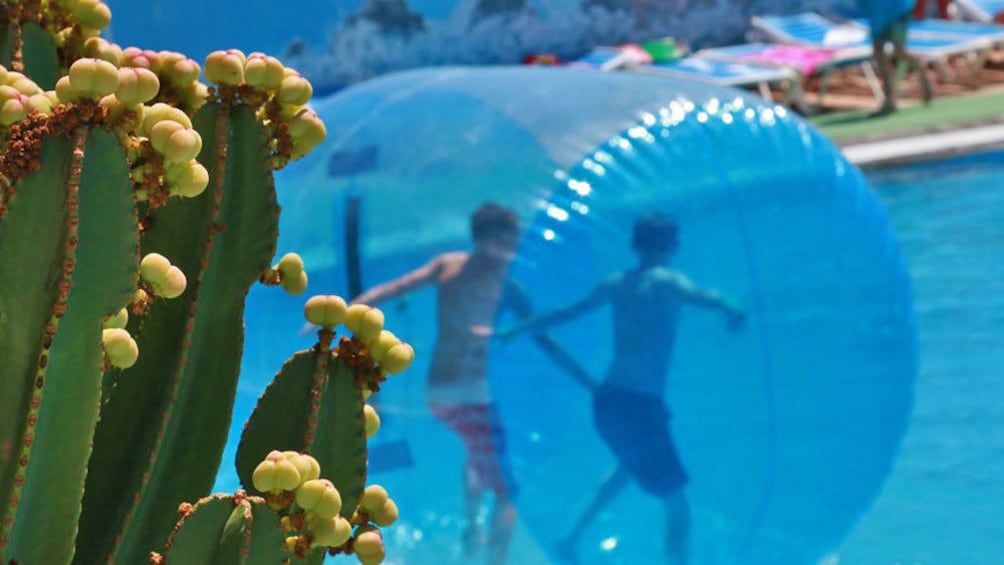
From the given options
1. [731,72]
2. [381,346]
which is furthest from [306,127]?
[731,72]

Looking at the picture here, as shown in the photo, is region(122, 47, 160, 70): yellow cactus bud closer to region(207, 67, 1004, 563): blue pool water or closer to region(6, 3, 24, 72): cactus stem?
region(6, 3, 24, 72): cactus stem

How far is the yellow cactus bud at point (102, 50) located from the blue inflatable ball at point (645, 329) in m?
2.53

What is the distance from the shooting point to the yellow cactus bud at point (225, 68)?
1539mm

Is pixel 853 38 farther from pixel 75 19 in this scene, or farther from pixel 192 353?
pixel 192 353

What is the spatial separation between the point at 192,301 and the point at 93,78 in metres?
0.43

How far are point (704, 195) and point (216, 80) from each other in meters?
2.93

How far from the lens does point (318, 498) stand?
53.3 inches

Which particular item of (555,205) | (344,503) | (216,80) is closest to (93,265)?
(216,80)

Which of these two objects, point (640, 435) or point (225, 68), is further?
point (640, 435)

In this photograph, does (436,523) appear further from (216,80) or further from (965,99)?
(965,99)

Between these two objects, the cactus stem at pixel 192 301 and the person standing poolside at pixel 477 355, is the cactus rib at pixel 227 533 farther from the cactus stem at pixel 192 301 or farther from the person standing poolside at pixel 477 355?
the person standing poolside at pixel 477 355

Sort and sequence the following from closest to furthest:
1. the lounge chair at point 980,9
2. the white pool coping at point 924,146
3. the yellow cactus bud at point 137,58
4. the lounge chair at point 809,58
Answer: the yellow cactus bud at point 137,58 → the white pool coping at point 924,146 → the lounge chair at point 809,58 → the lounge chair at point 980,9

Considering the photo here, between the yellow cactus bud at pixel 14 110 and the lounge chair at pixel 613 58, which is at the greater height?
the lounge chair at pixel 613 58

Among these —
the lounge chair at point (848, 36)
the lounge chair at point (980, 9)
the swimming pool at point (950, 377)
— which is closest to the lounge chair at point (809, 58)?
the lounge chair at point (848, 36)
